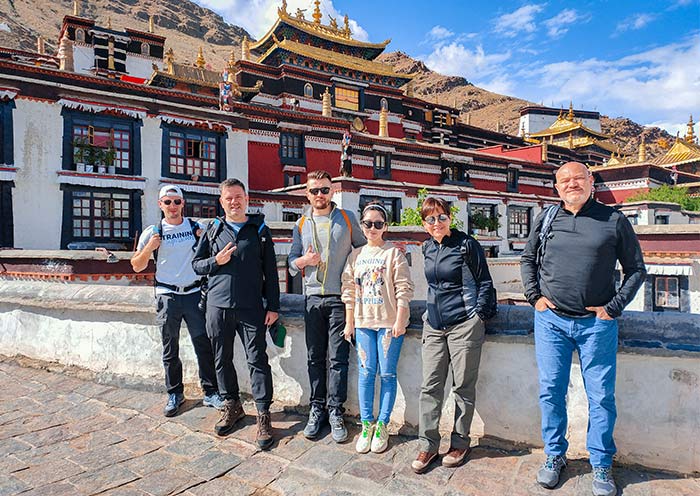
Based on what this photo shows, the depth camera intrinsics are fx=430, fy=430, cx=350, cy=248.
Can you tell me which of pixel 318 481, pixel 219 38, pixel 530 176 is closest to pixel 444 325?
pixel 318 481

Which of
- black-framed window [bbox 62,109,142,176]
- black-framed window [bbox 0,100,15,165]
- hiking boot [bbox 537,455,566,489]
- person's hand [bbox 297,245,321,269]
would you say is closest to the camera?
hiking boot [bbox 537,455,566,489]

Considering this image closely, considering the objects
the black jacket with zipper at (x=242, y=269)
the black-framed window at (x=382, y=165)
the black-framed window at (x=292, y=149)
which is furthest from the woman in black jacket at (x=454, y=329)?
the black-framed window at (x=382, y=165)

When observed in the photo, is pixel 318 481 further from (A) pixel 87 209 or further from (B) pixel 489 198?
(B) pixel 489 198

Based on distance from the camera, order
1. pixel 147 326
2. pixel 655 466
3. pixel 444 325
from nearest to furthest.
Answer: pixel 655 466 < pixel 444 325 < pixel 147 326

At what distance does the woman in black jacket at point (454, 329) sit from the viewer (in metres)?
3.34

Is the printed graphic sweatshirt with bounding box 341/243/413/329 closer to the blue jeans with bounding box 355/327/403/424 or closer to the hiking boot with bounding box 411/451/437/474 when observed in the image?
the blue jeans with bounding box 355/327/403/424

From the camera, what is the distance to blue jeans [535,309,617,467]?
2.93 metres

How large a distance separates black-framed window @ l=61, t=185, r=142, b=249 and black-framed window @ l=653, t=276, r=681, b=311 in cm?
2185

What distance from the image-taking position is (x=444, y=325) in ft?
11.2

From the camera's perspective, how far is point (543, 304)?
3135 mm

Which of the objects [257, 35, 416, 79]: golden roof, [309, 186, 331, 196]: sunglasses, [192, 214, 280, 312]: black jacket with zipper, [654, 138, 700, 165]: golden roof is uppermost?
[257, 35, 416, 79]: golden roof

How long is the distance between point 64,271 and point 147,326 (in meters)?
8.00

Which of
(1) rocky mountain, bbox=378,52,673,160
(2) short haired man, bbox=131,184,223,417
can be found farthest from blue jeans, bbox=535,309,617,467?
(1) rocky mountain, bbox=378,52,673,160

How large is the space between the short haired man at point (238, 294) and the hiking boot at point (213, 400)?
351mm
